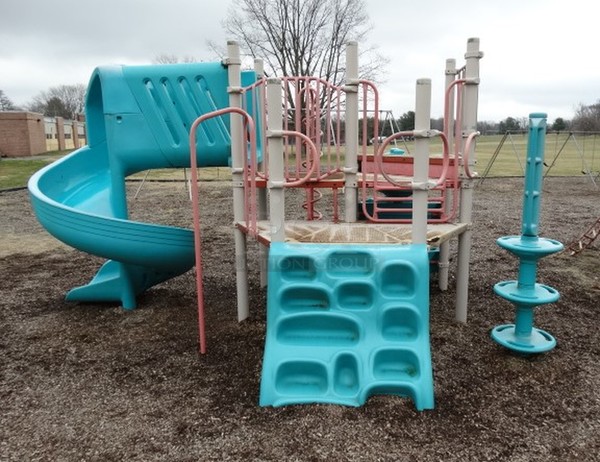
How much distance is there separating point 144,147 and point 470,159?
108 inches

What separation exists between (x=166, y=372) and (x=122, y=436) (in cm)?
77

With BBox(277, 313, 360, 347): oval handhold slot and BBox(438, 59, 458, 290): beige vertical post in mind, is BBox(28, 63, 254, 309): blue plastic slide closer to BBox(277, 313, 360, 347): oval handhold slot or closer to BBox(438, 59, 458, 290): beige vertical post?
BBox(277, 313, 360, 347): oval handhold slot

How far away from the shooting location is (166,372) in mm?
3547

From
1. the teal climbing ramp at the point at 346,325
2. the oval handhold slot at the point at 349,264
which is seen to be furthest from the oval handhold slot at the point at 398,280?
the oval handhold slot at the point at 349,264

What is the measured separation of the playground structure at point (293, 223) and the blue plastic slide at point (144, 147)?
0.04 feet

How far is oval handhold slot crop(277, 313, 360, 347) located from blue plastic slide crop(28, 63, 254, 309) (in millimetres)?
1426

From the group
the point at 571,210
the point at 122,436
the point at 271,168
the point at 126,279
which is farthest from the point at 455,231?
the point at 571,210

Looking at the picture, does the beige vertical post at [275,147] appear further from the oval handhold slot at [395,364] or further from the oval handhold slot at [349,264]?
the oval handhold slot at [395,364]

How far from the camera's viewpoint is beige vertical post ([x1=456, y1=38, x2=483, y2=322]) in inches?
153

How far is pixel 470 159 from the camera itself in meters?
4.09

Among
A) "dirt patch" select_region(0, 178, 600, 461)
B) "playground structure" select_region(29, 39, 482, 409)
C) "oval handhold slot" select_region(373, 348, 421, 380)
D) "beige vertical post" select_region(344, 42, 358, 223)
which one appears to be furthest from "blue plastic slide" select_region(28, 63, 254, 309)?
"oval handhold slot" select_region(373, 348, 421, 380)

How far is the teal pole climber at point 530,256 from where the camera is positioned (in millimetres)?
3361

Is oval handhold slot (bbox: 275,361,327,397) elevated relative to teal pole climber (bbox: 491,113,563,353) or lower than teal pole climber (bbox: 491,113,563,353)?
lower

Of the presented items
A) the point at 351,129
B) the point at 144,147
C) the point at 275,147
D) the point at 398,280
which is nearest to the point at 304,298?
the point at 398,280
